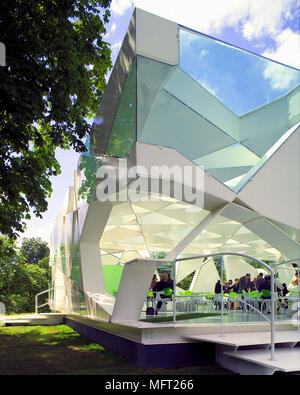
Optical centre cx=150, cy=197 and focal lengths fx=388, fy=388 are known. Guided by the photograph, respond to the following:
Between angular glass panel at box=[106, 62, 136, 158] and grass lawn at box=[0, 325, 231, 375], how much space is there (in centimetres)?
505

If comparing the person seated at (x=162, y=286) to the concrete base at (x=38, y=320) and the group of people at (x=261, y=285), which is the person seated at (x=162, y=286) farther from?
the concrete base at (x=38, y=320)

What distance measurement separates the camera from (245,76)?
10828 mm

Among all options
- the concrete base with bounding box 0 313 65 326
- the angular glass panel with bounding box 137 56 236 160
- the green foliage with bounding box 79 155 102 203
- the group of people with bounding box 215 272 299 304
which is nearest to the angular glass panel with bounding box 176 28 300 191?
the angular glass panel with bounding box 137 56 236 160

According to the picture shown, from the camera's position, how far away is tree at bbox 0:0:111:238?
336 inches

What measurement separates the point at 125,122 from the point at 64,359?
20.6 ft

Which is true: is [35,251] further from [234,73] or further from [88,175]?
[234,73]

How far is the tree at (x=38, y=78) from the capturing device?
8.52 meters

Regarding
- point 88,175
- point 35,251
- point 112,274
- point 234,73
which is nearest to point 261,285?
point 234,73

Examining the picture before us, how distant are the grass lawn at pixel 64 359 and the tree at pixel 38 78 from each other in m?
3.45

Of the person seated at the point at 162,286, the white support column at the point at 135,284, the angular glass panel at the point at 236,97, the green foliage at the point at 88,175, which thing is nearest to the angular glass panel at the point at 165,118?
the angular glass panel at the point at 236,97

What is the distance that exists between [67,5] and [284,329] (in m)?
9.68

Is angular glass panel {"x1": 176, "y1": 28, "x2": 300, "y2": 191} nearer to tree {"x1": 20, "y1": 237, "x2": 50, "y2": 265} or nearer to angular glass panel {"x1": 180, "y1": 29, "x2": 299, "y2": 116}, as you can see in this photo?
angular glass panel {"x1": 180, "y1": 29, "x2": 299, "y2": 116}

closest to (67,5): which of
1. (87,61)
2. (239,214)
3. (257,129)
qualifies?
(87,61)
